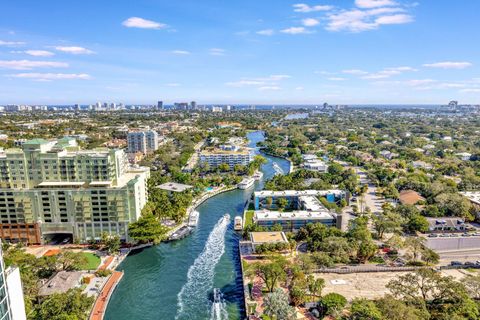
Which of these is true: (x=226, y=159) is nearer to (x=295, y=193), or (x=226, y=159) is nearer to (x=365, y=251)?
(x=295, y=193)

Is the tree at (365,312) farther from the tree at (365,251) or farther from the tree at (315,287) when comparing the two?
the tree at (365,251)

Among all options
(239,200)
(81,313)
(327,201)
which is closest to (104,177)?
(81,313)

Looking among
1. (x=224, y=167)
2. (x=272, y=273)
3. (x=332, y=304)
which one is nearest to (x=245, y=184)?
(x=224, y=167)

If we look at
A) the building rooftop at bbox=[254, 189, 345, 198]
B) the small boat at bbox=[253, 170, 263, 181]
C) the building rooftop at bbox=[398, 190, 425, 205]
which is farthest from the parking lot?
the small boat at bbox=[253, 170, 263, 181]

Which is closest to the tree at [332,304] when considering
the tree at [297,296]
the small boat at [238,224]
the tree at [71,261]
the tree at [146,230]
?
the tree at [297,296]

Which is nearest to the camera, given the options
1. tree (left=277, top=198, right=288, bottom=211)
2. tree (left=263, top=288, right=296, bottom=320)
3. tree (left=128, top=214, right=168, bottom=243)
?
tree (left=263, top=288, right=296, bottom=320)

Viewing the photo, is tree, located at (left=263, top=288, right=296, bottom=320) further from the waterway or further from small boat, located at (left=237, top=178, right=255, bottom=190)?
small boat, located at (left=237, top=178, right=255, bottom=190)

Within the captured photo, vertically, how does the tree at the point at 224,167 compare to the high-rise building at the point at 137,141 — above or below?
below
